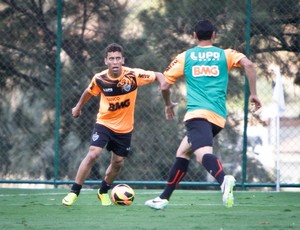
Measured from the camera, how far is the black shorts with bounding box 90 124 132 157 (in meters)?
9.64

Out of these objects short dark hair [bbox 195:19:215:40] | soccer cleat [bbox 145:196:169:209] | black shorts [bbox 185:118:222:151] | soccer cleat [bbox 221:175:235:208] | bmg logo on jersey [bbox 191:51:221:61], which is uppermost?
short dark hair [bbox 195:19:215:40]

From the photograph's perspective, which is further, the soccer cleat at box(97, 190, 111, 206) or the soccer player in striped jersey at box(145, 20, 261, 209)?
the soccer cleat at box(97, 190, 111, 206)

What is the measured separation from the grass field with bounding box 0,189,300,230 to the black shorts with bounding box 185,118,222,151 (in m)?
0.66

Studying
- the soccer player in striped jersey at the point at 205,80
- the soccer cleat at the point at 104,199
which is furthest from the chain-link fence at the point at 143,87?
the soccer player in striped jersey at the point at 205,80

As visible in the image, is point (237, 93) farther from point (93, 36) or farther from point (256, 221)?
point (256, 221)

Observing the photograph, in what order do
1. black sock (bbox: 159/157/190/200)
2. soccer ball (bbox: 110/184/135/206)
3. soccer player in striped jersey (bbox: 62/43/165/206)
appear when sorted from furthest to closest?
soccer player in striped jersey (bbox: 62/43/165/206), soccer ball (bbox: 110/184/135/206), black sock (bbox: 159/157/190/200)

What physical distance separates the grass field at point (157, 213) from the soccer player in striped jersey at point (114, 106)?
20.3 inches

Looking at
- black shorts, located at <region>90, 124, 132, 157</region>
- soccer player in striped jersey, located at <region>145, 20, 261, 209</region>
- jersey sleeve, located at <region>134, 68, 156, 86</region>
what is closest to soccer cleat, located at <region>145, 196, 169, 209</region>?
soccer player in striped jersey, located at <region>145, 20, 261, 209</region>

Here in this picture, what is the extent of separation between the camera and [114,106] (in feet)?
32.1

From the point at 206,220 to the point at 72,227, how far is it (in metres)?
1.24

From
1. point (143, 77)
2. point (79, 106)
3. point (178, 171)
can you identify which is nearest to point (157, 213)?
point (178, 171)

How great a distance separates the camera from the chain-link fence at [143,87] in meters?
12.5

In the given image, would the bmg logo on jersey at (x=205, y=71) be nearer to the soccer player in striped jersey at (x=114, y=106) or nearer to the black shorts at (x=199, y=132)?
the black shorts at (x=199, y=132)

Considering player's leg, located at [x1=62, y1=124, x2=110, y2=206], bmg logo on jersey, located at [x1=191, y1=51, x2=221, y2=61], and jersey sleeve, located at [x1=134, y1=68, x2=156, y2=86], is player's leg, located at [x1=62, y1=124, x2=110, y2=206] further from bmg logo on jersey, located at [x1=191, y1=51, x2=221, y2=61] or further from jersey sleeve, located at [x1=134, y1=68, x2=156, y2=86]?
bmg logo on jersey, located at [x1=191, y1=51, x2=221, y2=61]
